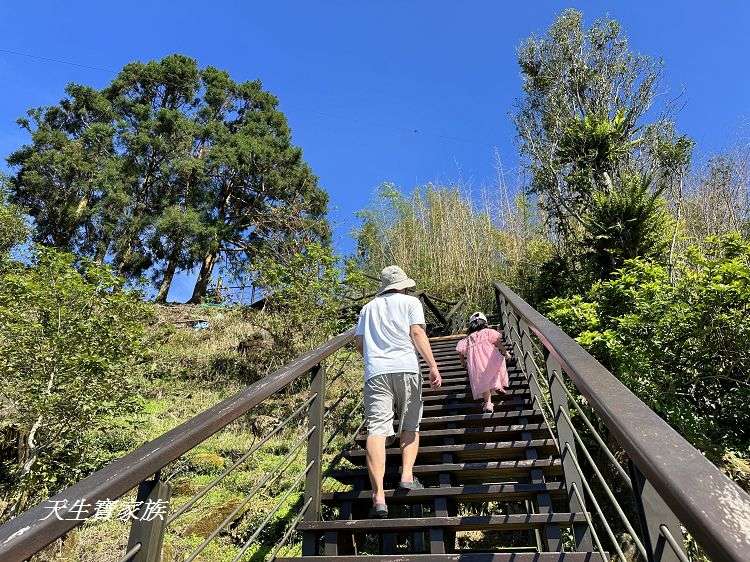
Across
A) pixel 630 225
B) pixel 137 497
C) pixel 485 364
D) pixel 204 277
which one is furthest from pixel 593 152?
pixel 204 277

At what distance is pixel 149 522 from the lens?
3.71ft

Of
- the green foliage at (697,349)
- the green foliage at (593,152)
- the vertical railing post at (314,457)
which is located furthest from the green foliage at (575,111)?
the vertical railing post at (314,457)

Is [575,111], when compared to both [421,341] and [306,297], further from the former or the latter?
[421,341]

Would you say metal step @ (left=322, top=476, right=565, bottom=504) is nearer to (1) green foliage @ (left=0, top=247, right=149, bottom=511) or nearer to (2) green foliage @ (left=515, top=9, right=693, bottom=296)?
(1) green foliage @ (left=0, top=247, right=149, bottom=511)

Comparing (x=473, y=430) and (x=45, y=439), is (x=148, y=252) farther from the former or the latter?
(x=473, y=430)

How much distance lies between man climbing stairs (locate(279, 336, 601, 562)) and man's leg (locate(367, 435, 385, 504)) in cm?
13

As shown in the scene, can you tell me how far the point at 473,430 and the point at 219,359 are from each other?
25.1 ft

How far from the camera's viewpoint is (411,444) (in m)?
2.57

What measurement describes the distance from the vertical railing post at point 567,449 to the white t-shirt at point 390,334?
0.69 m

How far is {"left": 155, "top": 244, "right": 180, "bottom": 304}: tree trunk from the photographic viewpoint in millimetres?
A: 16641

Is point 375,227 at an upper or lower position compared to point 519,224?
upper

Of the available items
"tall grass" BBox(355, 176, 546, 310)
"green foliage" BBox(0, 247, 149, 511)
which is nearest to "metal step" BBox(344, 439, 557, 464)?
"green foliage" BBox(0, 247, 149, 511)

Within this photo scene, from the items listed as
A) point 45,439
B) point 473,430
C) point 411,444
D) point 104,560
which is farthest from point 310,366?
point 45,439

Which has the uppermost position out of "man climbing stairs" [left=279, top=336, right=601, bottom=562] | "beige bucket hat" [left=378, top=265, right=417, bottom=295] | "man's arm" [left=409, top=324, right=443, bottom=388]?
"beige bucket hat" [left=378, top=265, right=417, bottom=295]
